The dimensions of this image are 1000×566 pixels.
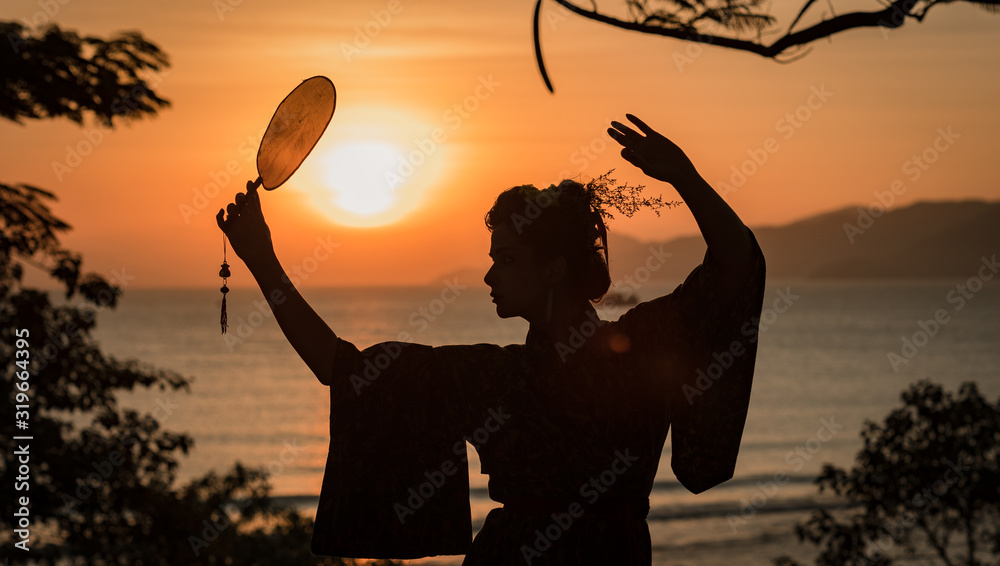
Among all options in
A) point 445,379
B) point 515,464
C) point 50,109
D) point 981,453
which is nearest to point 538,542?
point 515,464

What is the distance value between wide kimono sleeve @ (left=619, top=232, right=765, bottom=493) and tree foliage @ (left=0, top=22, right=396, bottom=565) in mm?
6426

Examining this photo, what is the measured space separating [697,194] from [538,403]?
0.76 metres

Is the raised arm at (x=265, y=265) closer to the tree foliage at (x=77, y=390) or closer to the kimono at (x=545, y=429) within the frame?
the kimono at (x=545, y=429)

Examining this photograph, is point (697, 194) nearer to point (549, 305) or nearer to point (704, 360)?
point (704, 360)

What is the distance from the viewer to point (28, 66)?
7.74 meters

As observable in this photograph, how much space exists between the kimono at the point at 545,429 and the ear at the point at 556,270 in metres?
0.15

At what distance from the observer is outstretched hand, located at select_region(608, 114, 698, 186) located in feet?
7.23

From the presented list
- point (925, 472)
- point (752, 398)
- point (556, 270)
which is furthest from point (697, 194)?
point (752, 398)

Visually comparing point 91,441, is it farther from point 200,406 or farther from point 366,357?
point 200,406

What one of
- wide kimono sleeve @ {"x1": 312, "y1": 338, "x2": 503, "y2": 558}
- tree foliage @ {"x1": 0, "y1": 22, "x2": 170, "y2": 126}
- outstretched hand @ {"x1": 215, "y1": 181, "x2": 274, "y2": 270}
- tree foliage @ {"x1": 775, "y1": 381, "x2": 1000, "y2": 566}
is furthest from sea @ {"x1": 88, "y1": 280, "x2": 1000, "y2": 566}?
tree foliage @ {"x1": 775, "y1": 381, "x2": 1000, "y2": 566}

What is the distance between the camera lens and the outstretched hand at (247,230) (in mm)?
2553

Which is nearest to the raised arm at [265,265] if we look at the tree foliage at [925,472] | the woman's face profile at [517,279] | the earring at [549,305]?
the woman's face profile at [517,279]

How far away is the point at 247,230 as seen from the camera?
8.41 ft

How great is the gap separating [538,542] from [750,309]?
2.74 feet
